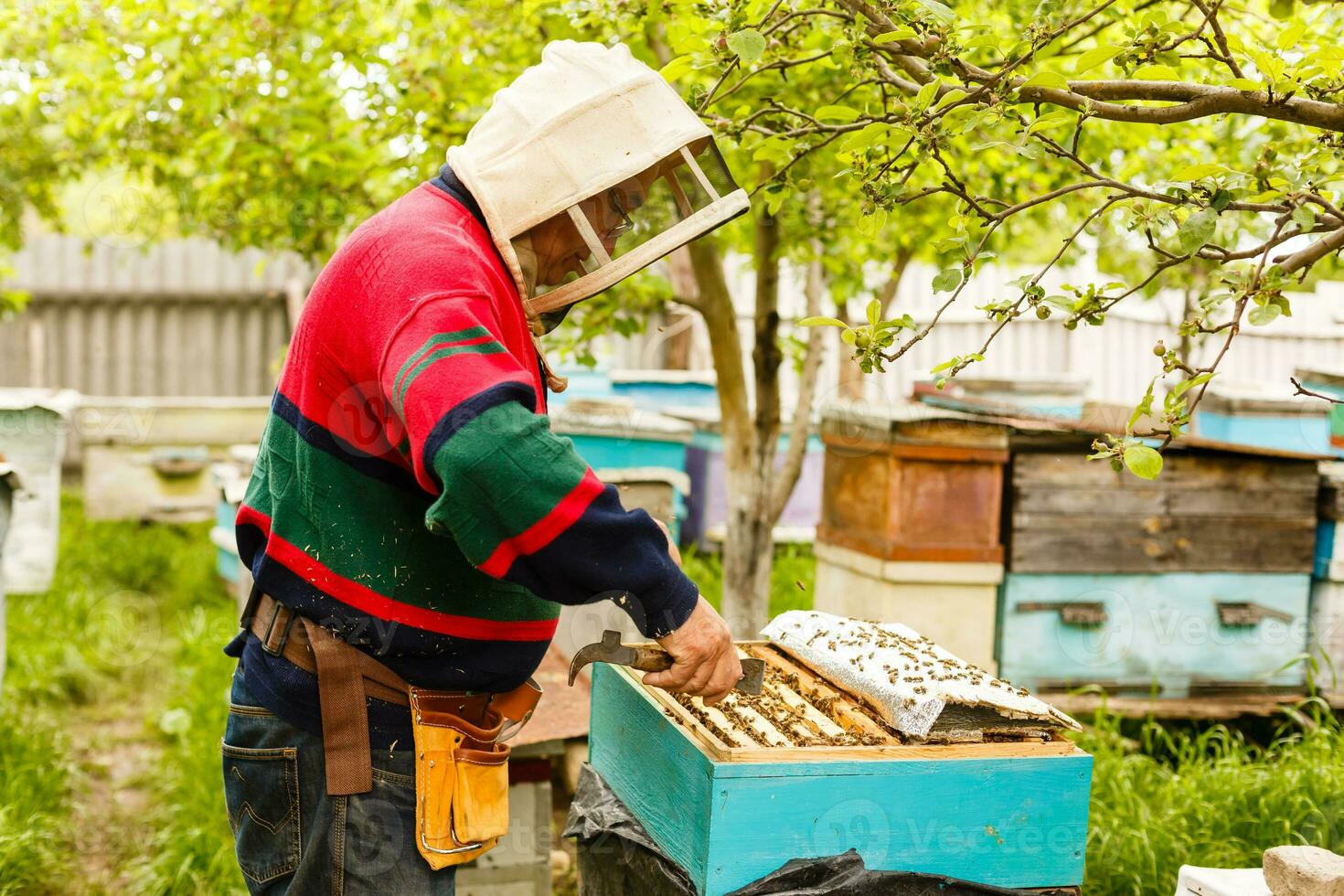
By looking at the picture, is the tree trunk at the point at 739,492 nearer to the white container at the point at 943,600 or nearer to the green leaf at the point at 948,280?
the white container at the point at 943,600

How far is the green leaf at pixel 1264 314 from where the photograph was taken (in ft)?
5.84

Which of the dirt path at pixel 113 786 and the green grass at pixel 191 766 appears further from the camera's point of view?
the dirt path at pixel 113 786

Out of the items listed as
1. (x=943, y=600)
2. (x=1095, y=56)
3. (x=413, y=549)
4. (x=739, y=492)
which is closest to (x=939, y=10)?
(x=1095, y=56)

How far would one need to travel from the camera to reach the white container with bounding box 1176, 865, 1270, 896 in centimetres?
206

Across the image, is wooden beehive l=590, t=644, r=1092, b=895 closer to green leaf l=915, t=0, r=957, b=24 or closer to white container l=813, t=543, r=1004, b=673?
green leaf l=915, t=0, r=957, b=24

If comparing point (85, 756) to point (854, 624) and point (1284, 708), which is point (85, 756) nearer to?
point (854, 624)

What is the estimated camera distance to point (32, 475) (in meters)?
6.18

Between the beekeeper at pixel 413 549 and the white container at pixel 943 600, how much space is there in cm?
217

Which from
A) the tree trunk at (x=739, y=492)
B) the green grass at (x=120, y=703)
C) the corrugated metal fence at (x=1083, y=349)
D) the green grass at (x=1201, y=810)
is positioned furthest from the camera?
the corrugated metal fence at (x=1083, y=349)

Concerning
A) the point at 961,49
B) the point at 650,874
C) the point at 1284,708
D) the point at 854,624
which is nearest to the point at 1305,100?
the point at 961,49

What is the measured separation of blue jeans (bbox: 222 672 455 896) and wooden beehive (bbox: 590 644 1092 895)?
0.42 metres

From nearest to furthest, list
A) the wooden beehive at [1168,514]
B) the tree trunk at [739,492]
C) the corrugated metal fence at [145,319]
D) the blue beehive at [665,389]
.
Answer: the wooden beehive at [1168,514]
the tree trunk at [739,492]
the blue beehive at [665,389]
the corrugated metal fence at [145,319]

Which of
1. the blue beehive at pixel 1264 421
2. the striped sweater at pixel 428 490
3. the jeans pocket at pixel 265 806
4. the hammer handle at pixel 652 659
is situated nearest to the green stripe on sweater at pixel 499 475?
the striped sweater at pixel 428 490

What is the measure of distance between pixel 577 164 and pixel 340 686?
0.87m
